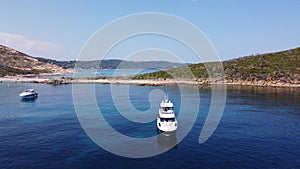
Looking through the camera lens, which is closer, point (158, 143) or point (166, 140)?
point (158, 143)

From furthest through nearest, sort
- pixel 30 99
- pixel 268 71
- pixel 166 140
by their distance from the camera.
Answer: pixel 268 71
pixel 30 99
pixel 166 140

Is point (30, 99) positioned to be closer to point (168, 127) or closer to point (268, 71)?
point (168, 127)

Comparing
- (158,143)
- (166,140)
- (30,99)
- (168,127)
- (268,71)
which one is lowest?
(158,143)

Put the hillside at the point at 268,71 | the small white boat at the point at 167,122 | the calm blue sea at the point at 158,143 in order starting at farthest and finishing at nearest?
the hillside at the point at 268,71 < the small white boat at the point at 167,122 < the calm blue sea at the point at 158,143

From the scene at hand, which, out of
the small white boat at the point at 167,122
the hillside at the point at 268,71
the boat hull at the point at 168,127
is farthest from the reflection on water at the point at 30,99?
the hillside at the point at 268,71

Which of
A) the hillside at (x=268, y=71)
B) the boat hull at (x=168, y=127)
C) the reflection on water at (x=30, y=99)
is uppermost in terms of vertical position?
the hillside at (x=268, y=71)

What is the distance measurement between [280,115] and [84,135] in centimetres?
5897

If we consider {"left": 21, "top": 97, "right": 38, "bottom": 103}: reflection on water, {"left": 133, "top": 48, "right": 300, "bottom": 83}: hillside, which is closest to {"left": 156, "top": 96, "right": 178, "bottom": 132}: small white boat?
{"left": 21, "top": 97, "right": 38, "bottom": 103}: reflection on water

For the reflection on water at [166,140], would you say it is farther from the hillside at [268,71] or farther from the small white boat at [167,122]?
the hillside at [268,71]

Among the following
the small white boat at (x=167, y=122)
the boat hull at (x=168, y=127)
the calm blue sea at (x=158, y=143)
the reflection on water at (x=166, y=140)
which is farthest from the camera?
the small white boat at (x=167, y=122)

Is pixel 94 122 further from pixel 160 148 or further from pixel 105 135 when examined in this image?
pixel 160 148

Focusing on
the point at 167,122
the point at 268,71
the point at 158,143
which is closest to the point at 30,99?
the point at 167,122

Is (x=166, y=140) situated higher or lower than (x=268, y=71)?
lower

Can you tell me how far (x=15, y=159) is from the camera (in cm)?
3909
